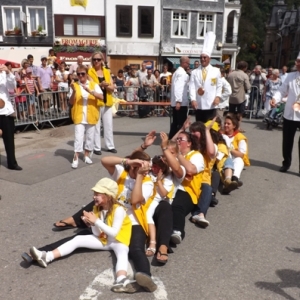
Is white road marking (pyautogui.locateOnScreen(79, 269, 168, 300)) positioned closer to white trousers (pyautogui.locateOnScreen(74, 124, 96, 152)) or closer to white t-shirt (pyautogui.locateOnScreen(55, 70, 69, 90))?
white trousers (pyautogui.locateOnScreen(74, 124, 96, 152))

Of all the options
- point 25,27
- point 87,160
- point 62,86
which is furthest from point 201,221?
point 25,27

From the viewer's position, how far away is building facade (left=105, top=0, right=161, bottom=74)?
2726 cm

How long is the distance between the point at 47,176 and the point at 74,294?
3348mm

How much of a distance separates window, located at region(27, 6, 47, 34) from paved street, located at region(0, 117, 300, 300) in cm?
2209

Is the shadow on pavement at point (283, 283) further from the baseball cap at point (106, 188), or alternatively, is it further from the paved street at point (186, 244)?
the baseball cap at point (106, 188)

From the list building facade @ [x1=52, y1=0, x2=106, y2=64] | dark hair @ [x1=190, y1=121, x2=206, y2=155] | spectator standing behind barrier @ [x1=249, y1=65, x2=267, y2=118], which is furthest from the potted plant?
dark hair @ [x1=190, y1=121, x2=206, y2=155]

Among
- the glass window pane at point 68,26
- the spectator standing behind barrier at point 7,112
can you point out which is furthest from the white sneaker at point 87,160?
the glass window pane at point 68,26

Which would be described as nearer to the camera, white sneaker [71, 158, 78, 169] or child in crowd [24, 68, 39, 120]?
white sneaker [71, 158, 78, 169]

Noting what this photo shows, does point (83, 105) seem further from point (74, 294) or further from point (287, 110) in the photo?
point (74, 294)

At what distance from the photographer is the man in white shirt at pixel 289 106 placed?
633cm

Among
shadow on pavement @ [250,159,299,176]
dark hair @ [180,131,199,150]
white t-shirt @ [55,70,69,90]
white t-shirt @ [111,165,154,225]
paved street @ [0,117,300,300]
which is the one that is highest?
white t-shirt @ [55,70,69,90]

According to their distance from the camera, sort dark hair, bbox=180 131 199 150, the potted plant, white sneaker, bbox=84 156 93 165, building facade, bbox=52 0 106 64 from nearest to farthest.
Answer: dark hair, bbox=180 131 199 150 < white sneaker, bbox=84 156 93 165 < the potted plant < building facade, bbox=52 0 106 64

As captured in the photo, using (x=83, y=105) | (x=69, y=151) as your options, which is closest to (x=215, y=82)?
(x=83, y=105)

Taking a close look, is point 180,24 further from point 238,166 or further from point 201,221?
point 201,221
